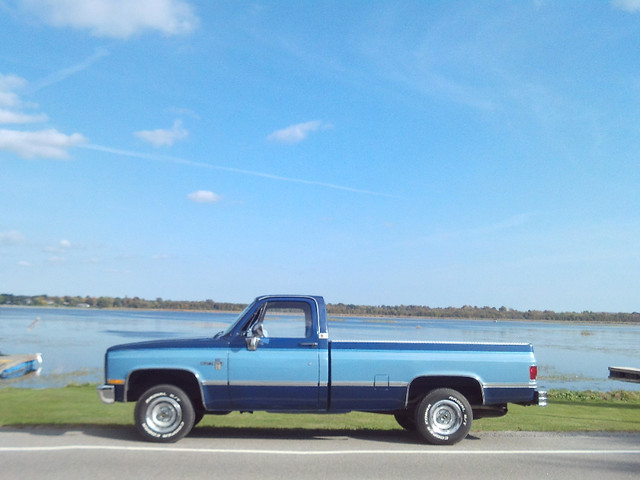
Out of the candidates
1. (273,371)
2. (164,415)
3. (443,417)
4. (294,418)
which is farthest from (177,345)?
(443,417)

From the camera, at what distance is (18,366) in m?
27.2

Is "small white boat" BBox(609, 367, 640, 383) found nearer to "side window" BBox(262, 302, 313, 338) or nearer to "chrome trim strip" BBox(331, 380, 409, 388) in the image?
"chrome trim strip" BBox(331, 380, 409, 388)

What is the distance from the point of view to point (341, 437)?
9.94m

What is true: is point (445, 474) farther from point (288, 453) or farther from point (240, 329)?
point (240, 329)

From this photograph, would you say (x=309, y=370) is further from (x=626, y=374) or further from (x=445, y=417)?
(x=626, y=374)

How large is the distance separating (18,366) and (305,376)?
21816 mm

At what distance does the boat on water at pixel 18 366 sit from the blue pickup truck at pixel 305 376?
1899cm

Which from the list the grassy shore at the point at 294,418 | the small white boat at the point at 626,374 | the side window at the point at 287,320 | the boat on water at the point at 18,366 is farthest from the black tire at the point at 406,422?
the boat on water at the point at 18,366

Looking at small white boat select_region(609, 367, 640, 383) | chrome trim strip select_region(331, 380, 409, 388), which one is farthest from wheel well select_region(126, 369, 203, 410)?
small white boat select_region(609, 367, 640, 383)

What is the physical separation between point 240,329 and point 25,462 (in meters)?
3.17

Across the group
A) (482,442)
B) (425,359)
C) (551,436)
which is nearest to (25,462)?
(425,359)

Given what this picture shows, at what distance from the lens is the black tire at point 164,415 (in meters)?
9.16

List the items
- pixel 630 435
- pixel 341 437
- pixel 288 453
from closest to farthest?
1. pixel 288 453
2. pixel 341 437
3. pixel 630 435

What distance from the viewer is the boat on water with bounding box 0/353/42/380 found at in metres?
26.6
